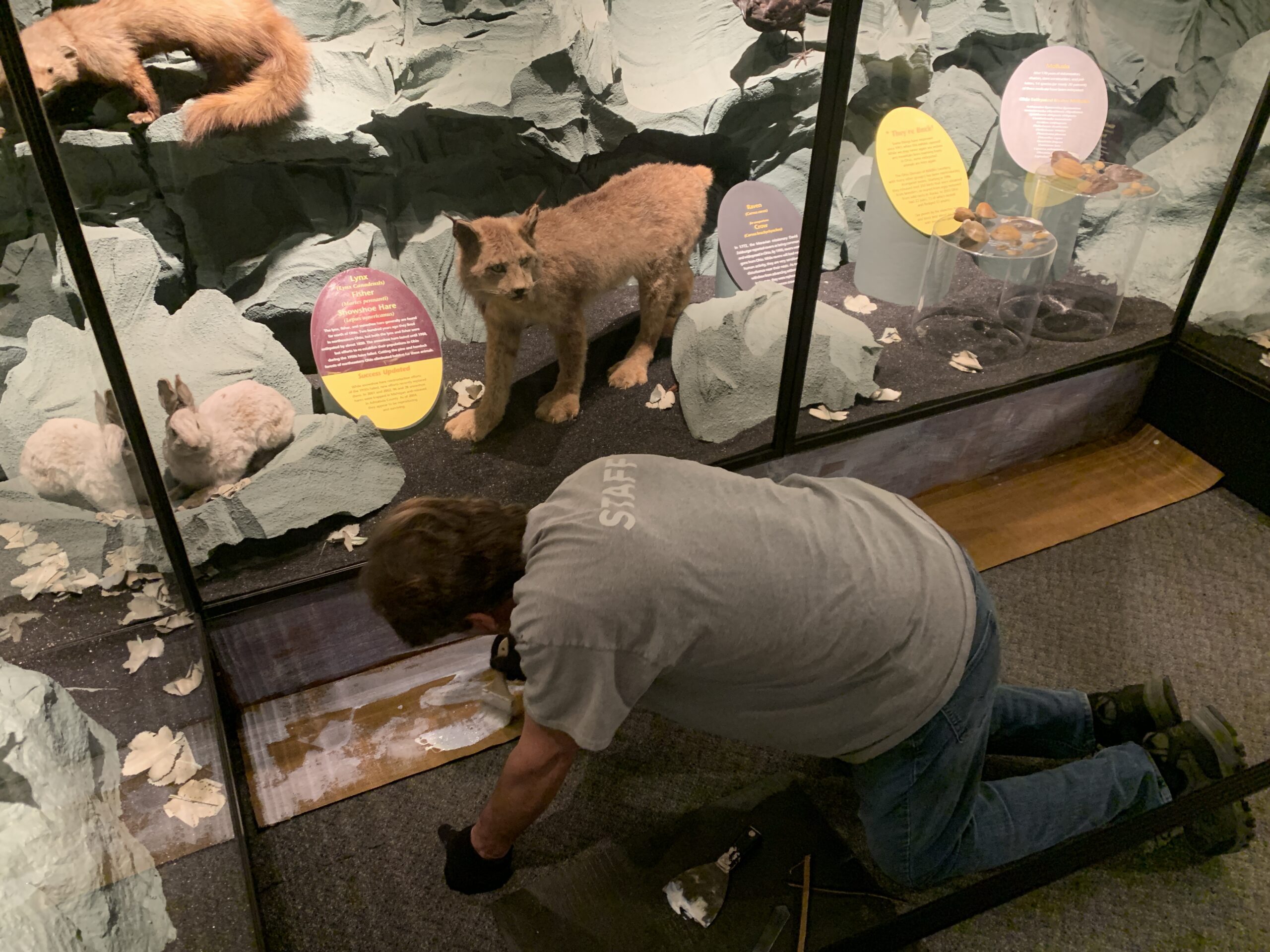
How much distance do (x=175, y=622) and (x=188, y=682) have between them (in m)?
0.14

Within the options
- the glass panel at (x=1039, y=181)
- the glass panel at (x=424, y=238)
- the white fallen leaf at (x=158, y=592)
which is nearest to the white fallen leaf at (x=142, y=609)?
the white fallen leaf at (x=158, y=592)

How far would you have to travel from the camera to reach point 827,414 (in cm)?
252

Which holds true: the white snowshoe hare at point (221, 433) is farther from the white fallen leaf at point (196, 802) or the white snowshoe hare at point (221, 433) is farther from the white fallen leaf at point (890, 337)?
the white fallen leaf at point (890, 337)

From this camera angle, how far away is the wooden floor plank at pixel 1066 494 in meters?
2.70

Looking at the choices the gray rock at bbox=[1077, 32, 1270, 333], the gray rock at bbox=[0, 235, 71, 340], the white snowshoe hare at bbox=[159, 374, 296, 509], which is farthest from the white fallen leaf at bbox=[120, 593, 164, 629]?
the gray rock at bbox=[1077, 32, 1270, 333]

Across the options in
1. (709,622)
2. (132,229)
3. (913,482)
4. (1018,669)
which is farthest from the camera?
(913,482)

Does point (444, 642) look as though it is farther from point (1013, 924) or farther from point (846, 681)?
point (1013, 924)

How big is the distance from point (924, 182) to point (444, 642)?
76.5 inches

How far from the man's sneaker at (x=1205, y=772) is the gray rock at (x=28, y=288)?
7.76 feet

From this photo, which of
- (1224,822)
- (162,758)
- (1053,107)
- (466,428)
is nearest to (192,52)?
(466,428)

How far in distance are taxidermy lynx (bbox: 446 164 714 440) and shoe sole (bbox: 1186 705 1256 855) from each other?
5.44ft

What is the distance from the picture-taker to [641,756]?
204cm

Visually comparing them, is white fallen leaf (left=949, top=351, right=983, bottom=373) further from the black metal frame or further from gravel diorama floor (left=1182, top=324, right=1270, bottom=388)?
gravel diorama floor (left=1182, top=324, right=1270, bottom=388)

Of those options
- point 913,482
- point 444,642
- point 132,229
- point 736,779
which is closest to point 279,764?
point 444,642
